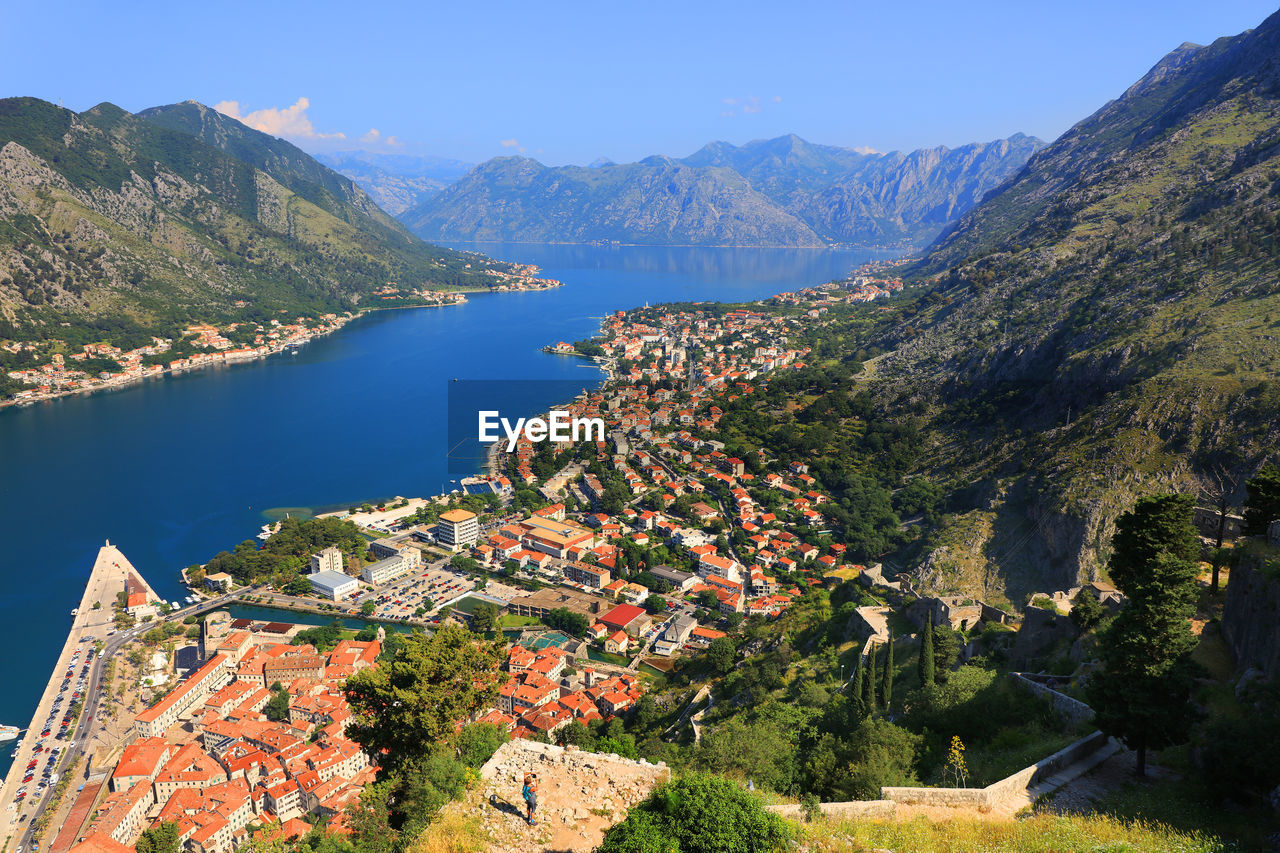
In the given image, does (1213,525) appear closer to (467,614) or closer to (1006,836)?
(1006,836)

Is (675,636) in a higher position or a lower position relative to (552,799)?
lower

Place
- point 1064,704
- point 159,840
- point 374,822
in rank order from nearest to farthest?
point 374,822, point 1064,704, point 159,840

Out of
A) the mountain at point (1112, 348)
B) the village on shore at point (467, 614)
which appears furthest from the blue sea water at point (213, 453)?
the mountain at point (1112, 348)

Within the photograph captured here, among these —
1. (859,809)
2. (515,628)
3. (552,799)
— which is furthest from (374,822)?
(515,628)

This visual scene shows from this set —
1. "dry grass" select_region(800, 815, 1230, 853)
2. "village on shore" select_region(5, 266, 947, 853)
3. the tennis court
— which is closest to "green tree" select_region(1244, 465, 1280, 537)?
"dry grass" select_region(800, 815, 1230, 853)

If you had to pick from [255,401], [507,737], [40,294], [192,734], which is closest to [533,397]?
[255,401]

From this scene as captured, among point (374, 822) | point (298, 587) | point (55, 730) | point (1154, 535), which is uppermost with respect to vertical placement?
point (1154, 535)

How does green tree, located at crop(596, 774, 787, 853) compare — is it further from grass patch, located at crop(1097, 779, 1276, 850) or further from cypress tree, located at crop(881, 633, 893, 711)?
cypress tree, located at crop(881, 633, 893, 711)
